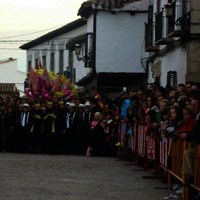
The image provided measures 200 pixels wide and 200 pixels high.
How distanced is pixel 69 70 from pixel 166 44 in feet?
80.1

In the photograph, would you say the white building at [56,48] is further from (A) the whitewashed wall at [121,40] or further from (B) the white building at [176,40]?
(B) the white building at [176,40]

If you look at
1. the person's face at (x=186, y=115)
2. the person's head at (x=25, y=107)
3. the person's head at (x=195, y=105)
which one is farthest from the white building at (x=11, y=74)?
the person's face at (x=186, y=115)

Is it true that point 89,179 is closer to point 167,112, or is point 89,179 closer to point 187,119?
point 167,112

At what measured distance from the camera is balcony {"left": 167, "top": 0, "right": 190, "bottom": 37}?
80.4ft

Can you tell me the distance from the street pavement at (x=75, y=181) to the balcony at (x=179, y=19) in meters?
4.68

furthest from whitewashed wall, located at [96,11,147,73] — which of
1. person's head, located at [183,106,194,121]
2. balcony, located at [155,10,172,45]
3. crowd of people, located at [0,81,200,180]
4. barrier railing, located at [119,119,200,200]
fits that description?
person's head, located at [183,106,194,121]

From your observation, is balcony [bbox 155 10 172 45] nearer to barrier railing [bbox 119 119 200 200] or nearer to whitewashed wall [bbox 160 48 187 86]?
whitewashed wall [bbox 160 48 187 86]

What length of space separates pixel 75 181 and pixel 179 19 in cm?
976

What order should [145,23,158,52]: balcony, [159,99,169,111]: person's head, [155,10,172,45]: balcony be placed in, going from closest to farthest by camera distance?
1. [159,99,169,111]: person's head
2. [155,10,172,45]: balcony
3. [145,23,158,52]: balcony

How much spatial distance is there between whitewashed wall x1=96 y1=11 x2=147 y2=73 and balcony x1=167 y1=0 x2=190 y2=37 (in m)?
12.3

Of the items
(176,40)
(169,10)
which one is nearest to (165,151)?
(169,10)

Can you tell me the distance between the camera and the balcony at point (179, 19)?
24500mm

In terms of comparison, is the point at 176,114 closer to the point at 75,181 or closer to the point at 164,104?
the point at 75,181

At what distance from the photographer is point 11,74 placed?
298ft
